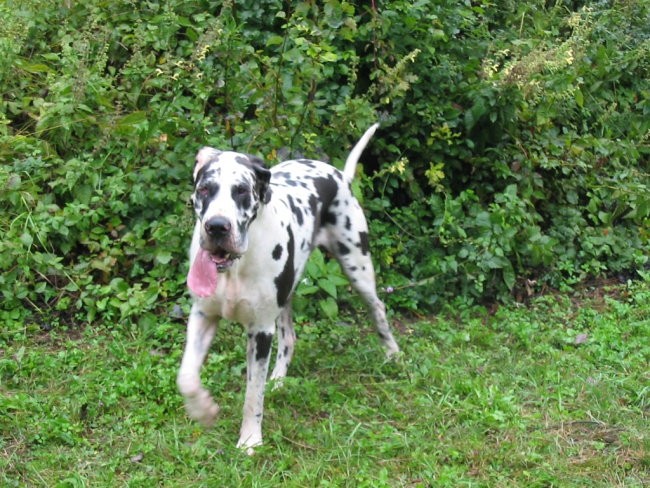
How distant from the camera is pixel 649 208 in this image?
291 inches

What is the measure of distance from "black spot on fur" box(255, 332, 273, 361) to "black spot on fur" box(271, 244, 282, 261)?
1.26 feet

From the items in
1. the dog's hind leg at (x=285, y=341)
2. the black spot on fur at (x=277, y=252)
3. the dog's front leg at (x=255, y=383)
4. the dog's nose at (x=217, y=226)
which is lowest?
the dog's hind leg at (x=285, y=341)

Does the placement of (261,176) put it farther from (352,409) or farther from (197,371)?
(352,409)

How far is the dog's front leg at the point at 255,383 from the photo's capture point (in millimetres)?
4414

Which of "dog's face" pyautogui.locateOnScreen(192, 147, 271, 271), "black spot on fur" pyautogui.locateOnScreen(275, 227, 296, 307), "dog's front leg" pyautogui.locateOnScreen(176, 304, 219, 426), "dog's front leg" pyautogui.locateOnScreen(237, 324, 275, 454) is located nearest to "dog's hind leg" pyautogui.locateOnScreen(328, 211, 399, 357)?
"black spot on fur" pyautogui.locateOnScreen(275, 227, 296, 307)

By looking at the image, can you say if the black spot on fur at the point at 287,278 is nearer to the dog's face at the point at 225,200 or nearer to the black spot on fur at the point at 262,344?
the black spot on fur at the point at 262,344

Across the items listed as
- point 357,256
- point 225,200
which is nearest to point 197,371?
point 225,200

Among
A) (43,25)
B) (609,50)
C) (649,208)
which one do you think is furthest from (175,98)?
(609,50)

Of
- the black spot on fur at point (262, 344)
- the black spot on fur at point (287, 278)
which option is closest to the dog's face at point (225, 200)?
the black spot on fur at point (287, 278)

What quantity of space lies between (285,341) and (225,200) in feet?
5.64

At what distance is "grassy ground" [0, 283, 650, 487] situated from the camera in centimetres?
418

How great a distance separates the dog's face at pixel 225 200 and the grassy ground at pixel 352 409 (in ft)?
3.46

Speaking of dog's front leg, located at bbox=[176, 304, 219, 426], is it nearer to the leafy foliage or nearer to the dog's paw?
the dog's paw

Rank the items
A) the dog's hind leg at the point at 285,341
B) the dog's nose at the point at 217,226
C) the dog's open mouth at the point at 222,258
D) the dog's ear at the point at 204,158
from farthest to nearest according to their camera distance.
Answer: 1. the dog's hind leg at the point at 285,341
2. the dog's ear at the point at 204,158
3. the dog's open mouth at the point at 222,258
4. the dog's nose at the point at 217,226
